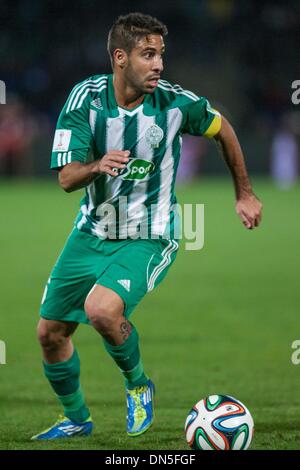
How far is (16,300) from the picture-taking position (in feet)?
34.8

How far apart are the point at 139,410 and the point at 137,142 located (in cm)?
139

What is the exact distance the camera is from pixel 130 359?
17.8 ft

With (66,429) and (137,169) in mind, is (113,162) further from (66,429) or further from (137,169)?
(66,429)

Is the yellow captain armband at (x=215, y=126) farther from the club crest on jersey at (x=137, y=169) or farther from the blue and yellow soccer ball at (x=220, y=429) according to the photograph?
the blue and yellow soccer ball at (x=220, y=429)

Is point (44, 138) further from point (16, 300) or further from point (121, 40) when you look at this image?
point (121, 40)

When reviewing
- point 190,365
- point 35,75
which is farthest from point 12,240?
point 35,75

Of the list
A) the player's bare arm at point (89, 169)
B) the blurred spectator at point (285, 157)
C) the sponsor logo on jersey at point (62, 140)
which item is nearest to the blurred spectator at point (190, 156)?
the blurred spectator at point (285, 157)

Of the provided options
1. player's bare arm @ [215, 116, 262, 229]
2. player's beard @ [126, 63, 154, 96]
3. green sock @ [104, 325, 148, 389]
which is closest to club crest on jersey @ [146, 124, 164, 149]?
player's beard @ [126, 63, 154, 96]

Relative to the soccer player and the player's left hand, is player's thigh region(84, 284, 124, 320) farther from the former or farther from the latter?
the player's left hand

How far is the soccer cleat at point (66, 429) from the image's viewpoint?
552 centimetres

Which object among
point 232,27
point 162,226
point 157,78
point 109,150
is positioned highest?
point 232,27

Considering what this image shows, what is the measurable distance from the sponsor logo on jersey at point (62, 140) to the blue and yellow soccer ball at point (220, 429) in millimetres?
1479

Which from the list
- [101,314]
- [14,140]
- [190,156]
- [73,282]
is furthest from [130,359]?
[190,156]
